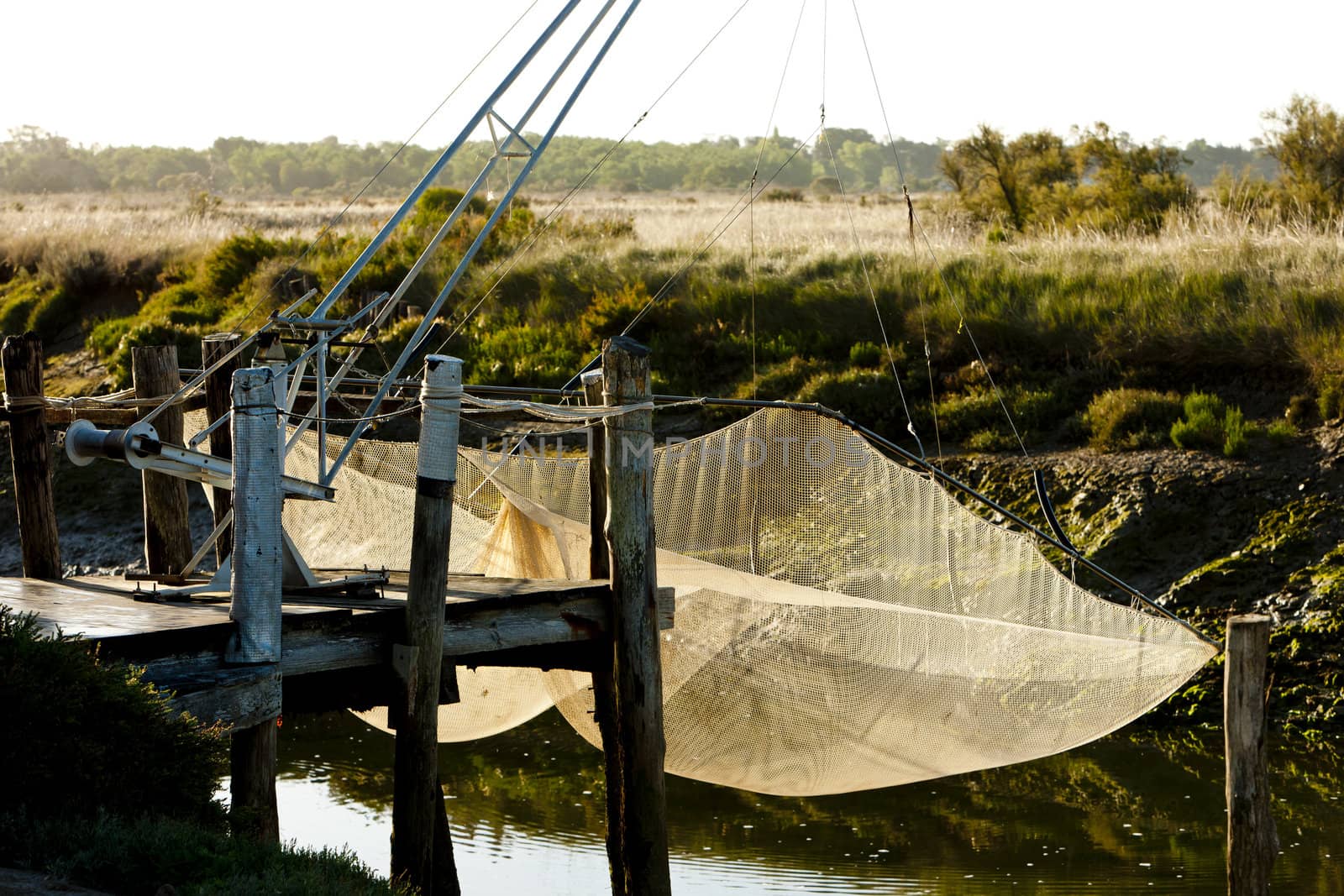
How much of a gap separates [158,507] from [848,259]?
32.6ft

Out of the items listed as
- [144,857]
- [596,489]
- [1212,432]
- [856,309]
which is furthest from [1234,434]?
[144,857]

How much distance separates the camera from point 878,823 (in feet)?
27.2

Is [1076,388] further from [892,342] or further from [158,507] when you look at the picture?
[158,507]

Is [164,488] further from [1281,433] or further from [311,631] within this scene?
[1281,433]

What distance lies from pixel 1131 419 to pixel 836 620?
7.07 metres

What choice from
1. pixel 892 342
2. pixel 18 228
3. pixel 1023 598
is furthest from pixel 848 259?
pixel 18 228

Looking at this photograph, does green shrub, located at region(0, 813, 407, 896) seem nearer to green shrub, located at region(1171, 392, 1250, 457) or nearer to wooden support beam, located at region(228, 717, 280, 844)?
wooden support beam, located at region(228, 717, 280, 844)

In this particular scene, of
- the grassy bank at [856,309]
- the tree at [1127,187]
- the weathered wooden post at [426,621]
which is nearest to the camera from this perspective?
the weathered wooden post at [426,621]

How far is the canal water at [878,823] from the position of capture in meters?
7.36

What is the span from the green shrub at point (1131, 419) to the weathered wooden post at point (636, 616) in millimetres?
7376

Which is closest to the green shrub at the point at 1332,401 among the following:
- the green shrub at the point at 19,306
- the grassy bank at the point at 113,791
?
the grassy bank at the point at 113,791

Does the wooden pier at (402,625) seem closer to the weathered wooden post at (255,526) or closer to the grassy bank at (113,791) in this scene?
the weathered wooden post at (255,526)

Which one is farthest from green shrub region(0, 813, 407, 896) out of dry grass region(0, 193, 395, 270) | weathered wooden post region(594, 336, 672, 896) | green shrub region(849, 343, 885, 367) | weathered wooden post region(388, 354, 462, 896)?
dry grass region(0, 193, 395, 270)

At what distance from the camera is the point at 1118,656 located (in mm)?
5996
